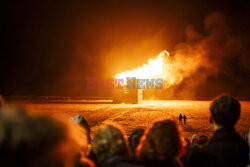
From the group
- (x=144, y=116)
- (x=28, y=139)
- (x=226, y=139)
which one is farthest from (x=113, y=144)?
(x=144, y=116)

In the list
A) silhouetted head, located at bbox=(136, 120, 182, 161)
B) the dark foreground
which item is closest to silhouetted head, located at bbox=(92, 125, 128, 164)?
silhouetted head, located at bbox=(136, 120, 182, 161)

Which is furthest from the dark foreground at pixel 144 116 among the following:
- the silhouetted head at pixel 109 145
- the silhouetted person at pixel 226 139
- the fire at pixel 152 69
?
the fire at pixel 152 69

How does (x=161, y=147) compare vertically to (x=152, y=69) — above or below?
below

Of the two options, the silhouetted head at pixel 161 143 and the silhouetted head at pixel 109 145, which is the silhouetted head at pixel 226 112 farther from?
the silhouetted head at pixel 109 145

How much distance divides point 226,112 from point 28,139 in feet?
6.57

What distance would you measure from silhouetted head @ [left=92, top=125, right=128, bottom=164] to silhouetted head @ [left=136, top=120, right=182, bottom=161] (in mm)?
195

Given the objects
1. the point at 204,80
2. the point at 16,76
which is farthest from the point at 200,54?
the point at 16,76

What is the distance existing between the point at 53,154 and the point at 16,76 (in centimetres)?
5262

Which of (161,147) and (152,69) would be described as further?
(152,69)

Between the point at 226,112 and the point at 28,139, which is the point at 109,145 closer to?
the point at 28,139

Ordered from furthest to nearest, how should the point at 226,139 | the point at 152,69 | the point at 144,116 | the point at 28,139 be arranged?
the point at 152,69 → the point at 144,116 → the point at 226,139 → the point at 28,139

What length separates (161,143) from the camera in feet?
5.57

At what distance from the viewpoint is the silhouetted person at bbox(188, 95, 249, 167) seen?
1883mm

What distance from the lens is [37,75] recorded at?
46.7 meters
